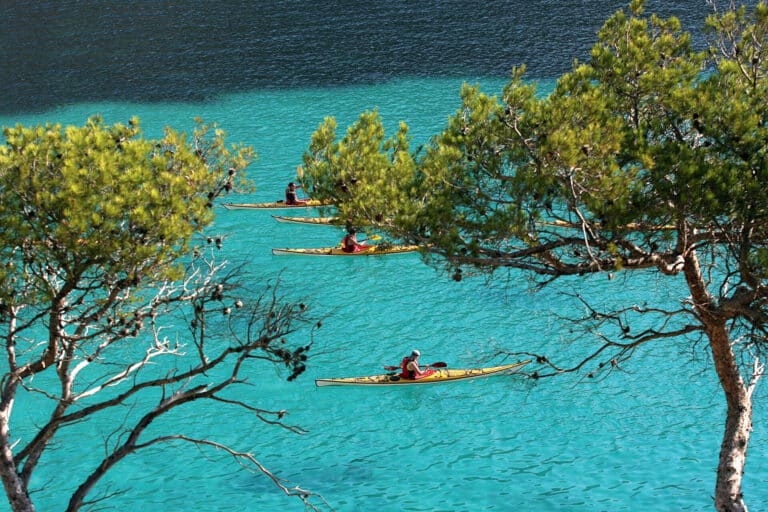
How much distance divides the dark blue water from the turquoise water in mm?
14488

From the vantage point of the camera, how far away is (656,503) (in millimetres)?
12852

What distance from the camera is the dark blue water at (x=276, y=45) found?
32.9 m

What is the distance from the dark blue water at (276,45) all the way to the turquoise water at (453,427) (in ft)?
47.5

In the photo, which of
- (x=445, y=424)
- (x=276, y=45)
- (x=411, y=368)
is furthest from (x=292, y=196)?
(x=276, y=45)

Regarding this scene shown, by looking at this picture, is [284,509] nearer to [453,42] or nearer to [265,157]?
[265,157]

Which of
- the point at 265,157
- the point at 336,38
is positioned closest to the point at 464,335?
the point at 265,157

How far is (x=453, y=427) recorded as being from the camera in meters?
15.0

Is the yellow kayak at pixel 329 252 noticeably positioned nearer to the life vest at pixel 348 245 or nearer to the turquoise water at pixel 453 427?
the life vest at pixel 348 245

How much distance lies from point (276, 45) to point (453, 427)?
2322 centimetres

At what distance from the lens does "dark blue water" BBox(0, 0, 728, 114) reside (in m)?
32.9

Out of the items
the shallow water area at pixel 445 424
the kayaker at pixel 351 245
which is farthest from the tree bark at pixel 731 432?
the kayaker at pixel 351 245

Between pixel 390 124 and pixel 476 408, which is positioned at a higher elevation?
pixel 390 124

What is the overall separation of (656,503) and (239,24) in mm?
27893

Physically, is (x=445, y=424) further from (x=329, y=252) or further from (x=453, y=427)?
(x=329, y=252)
